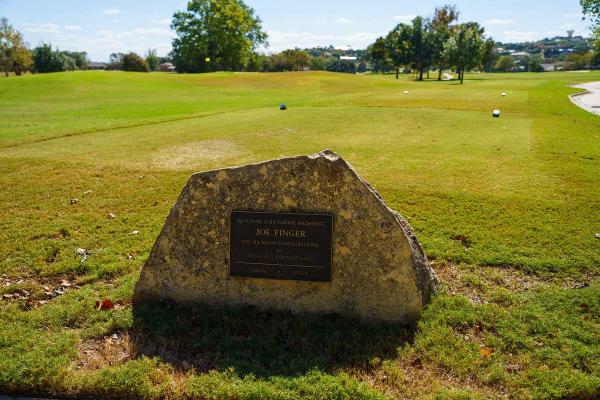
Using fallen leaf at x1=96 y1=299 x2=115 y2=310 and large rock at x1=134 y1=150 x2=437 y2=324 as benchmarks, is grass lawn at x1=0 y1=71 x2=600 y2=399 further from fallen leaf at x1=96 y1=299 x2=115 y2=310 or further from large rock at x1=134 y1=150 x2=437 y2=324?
large rock at x1=134 y1=150 x2=437 y2=324

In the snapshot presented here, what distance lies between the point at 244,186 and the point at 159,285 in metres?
1.81

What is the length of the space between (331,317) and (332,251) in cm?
84

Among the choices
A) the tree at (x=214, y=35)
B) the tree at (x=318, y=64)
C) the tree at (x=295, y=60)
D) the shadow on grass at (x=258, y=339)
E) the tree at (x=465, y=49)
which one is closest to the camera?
the shadow on grass at (x=258, y=339)

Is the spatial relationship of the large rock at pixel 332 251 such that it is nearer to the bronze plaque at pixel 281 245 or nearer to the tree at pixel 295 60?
the bronze plaque at pixel 281 245

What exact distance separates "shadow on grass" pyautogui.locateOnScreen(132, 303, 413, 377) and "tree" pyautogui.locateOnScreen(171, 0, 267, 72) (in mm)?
93183

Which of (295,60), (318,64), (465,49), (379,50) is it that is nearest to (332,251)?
(465,49)

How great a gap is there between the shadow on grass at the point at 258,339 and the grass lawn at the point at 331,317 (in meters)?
0.02

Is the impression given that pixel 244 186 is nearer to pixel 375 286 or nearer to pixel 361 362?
pixel 375 286

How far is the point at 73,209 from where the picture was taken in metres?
10.2

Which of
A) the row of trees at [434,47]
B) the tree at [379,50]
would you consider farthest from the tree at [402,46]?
the tree at [379,50]

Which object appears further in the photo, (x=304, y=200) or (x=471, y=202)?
(x=471, y=202)

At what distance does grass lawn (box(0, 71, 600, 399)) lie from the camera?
482 cm

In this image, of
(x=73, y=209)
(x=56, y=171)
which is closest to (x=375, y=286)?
(x=73, y=209)

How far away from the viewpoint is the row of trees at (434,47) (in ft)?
256
